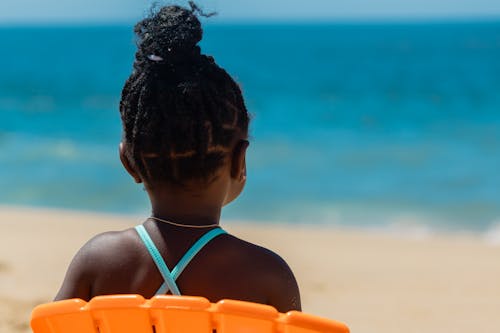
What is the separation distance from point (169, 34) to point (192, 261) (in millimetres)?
574

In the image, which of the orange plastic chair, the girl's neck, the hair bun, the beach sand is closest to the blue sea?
the hair bun

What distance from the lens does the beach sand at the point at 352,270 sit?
15.7 ft

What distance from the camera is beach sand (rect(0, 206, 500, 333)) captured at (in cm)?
478

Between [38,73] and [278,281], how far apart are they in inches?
1380

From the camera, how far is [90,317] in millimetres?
1681

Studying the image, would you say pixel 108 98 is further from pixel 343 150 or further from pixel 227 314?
pixel 227 314

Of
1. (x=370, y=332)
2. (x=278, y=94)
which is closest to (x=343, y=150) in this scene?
(x=370, y=332)

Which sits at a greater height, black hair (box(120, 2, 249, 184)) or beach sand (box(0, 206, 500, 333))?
black hair (box(120, 2, 249, 184))

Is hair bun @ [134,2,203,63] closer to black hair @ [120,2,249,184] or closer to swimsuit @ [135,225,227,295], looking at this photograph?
black hair @ [120,2,249,184]

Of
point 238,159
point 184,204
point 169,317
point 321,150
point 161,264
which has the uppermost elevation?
point 321,150

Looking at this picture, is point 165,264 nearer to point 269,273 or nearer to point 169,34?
point 269,273

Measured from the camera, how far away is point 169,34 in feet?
6.40

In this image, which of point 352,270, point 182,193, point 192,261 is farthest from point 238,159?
point 352,270

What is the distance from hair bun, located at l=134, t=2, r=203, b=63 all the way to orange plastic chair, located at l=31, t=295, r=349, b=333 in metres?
0.62
